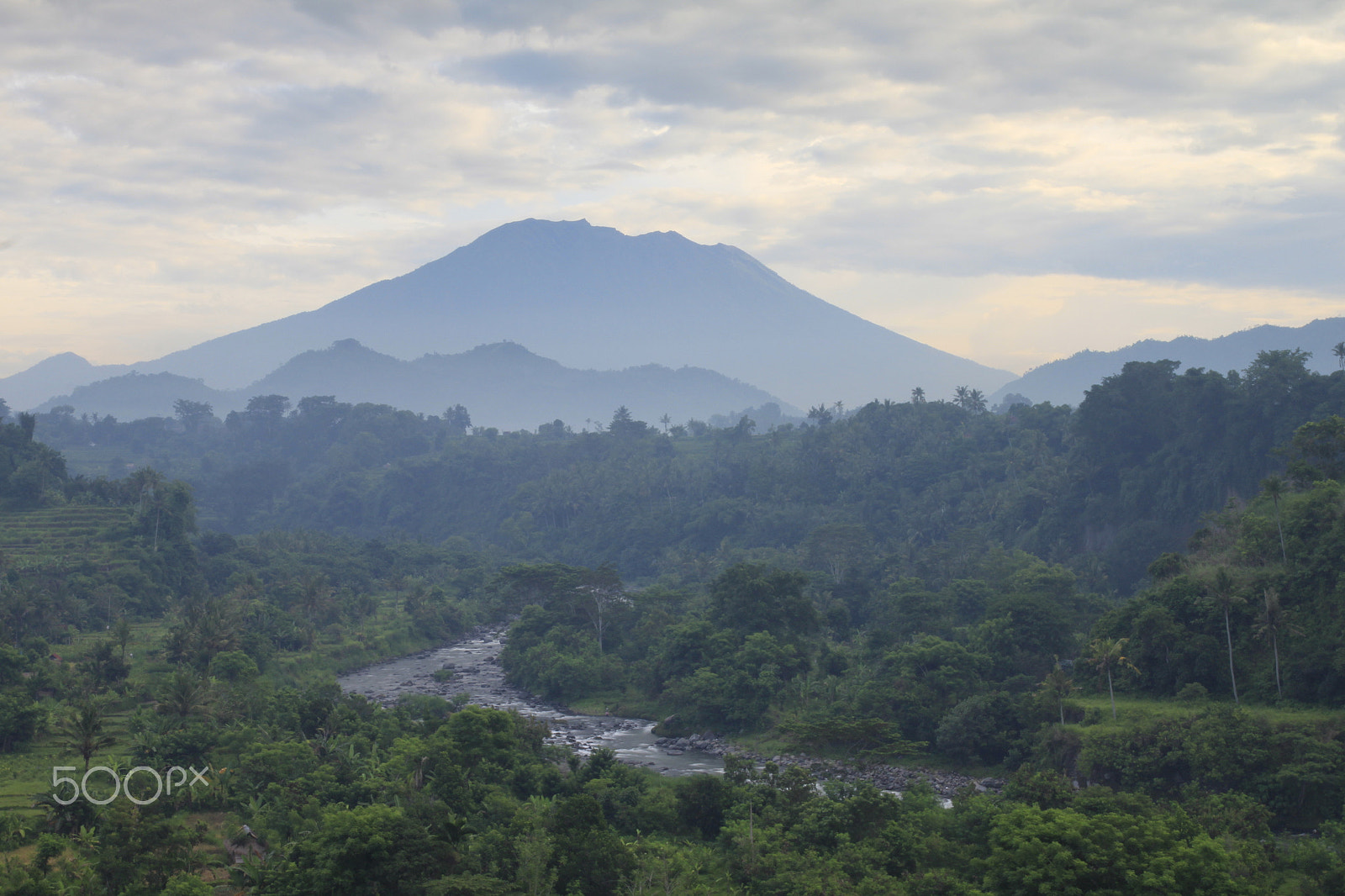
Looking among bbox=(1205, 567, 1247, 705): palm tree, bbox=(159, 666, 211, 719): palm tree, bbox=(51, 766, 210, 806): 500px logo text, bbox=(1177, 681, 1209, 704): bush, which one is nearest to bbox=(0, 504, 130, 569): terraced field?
bbox=(159, 666, 211, 719): palm tree

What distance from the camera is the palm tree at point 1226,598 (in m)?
24.3

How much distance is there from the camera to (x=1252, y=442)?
139ft

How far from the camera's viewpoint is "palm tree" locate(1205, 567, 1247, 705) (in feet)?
79.6

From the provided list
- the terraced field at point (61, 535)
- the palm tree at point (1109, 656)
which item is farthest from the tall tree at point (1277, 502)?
the terraced field at point (61, 535)

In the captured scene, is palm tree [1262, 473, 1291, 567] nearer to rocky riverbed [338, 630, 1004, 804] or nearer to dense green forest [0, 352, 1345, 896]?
dense green forest [0, 352, 1345, 896]

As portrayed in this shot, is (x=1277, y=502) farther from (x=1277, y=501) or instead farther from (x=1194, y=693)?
(x=1194, y=693)

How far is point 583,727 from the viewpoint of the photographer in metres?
33.6

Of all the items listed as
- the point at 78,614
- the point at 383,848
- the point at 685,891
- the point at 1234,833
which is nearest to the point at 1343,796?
the point at 1234,833

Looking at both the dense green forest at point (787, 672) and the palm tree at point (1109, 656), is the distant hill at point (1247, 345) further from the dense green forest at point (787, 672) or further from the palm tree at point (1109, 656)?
the palm tree at point (1109, 656)

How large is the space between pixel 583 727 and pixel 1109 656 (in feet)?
56.1

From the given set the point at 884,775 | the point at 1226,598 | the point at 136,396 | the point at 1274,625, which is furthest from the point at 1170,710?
the point at 136,396

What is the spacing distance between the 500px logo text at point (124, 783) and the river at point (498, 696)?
9.98m

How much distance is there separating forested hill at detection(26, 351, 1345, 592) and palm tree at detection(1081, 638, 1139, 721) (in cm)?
1796

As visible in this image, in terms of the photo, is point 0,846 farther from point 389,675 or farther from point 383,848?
point 389,675
